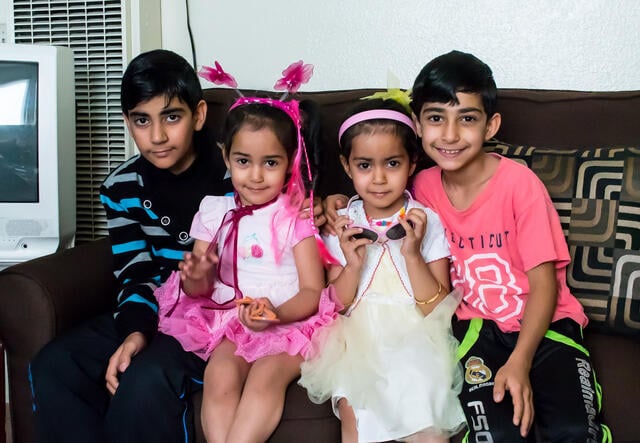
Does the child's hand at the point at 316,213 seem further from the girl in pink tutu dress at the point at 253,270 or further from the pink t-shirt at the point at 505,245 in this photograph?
the pink t-shirt at the point at 505,245

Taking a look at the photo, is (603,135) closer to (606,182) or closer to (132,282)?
(606,182)

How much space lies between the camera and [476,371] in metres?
1.31

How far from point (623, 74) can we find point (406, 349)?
3.80ft

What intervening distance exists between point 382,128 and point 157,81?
53 centimetres

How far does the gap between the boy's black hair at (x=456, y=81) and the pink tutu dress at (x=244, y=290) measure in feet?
1.32

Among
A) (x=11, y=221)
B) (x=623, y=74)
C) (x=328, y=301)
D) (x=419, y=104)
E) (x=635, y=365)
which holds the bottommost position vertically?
(x=635, y=365)

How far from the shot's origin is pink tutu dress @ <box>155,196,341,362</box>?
4.76 feet

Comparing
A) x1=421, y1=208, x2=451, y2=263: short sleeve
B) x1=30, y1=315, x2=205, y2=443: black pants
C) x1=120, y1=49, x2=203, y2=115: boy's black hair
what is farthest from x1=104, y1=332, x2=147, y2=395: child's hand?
x1=421, y1=208, x2=451, y2=263: short sleeve

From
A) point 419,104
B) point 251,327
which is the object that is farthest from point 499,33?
point 251,327

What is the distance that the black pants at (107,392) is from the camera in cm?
131

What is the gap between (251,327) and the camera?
4.58 feet

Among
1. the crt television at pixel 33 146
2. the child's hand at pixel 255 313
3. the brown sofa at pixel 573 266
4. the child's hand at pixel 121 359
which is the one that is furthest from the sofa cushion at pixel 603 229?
the crt television at pixel 33 146

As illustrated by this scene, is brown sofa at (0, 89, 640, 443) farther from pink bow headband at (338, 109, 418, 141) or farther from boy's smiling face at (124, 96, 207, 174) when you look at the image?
boy's smiling face at (124, 96, 207, 174)

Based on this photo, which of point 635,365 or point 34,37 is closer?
point 635,365
